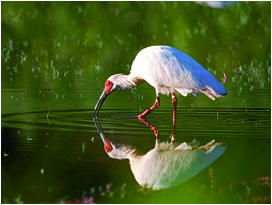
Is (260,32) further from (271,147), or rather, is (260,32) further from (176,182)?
(176,182)

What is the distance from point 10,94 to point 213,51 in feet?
25.2

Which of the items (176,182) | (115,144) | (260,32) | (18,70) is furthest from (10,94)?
(260,32)

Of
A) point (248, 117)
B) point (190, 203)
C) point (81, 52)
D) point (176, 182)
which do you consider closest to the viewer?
point (190, 203)

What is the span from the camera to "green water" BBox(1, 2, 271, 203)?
5289 millimetres

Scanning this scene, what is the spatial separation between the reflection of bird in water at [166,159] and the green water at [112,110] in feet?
0.39

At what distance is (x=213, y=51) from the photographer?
16656mm

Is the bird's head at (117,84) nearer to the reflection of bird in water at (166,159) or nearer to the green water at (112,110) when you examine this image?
the green water at (112,110)

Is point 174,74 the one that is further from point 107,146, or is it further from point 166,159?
point 166,159

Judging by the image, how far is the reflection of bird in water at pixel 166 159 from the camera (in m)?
5.54

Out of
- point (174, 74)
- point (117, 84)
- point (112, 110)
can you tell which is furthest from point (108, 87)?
point (174, 74)

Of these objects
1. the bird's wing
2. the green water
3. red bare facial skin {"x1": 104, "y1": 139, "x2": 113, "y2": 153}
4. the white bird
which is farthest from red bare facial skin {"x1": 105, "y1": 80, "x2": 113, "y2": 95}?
red bare facial skin {"x1": 104, "y1": 139, "x2": 113, "y2": 153}

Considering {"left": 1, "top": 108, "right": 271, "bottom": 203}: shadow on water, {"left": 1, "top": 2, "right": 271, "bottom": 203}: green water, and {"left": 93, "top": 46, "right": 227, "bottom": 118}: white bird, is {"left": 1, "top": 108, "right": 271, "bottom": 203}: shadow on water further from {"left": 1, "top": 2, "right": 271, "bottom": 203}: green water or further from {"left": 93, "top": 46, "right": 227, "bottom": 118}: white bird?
{"left": 93, "top": 46, "right": 227, "bottom": 118}: white bird

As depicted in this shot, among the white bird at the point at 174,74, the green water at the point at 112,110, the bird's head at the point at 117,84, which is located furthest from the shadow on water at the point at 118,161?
the white bird at the point at 174,74

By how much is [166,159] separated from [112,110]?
323 cm
